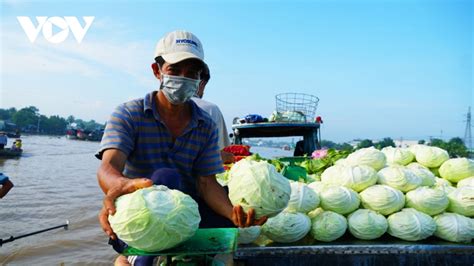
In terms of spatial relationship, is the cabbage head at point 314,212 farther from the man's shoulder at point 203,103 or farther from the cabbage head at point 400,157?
the man's shoulder at point 203,103

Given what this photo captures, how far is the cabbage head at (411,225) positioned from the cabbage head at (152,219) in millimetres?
2115

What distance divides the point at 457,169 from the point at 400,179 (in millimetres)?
1039

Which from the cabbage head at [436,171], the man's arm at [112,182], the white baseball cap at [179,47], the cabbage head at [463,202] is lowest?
the cabbage head at [463,202]

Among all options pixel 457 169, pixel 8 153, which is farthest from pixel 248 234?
pixel 8 153

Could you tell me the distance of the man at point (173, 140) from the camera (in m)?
2.21

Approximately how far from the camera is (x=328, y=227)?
3.04 m

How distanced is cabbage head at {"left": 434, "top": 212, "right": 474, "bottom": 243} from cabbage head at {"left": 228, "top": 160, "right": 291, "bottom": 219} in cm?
183

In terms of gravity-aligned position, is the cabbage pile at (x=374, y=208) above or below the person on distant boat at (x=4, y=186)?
above

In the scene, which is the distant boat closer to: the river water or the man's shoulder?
the river water

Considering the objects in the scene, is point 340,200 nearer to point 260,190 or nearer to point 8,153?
point 260,190

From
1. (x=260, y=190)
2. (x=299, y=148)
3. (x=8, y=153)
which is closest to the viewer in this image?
(x=260, y=190)

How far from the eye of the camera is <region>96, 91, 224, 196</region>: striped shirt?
2334 millimetres

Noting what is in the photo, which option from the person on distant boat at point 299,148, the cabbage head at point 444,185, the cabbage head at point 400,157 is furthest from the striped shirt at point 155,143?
the person on distant boat at point 299,148

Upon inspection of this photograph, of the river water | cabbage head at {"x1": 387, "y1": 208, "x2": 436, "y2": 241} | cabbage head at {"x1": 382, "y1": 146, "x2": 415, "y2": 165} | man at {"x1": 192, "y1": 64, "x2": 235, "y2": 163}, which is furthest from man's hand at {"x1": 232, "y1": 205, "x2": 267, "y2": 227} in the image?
the river water
